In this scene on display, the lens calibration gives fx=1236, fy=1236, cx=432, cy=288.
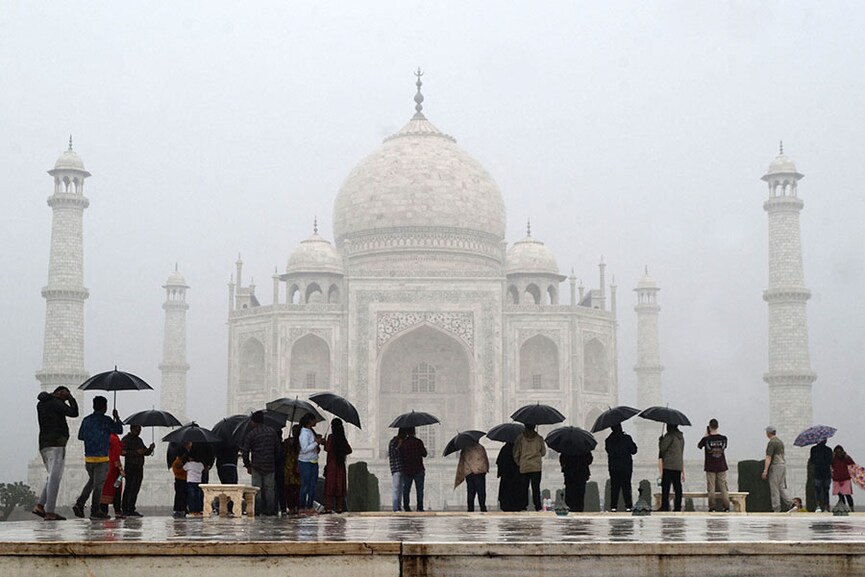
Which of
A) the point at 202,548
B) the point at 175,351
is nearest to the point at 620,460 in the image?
the point at 202,548

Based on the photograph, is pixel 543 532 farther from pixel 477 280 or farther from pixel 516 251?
pixel 516 251

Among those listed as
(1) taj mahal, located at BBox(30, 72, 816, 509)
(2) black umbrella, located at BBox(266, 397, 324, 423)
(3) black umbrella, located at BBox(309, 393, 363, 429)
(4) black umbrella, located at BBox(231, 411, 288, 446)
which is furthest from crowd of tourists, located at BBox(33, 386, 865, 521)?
(1) taj mahal, located at BBox(30, 72, 816, 509)

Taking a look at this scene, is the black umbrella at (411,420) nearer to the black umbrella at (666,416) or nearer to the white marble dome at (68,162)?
the black umbrella at (666,416)

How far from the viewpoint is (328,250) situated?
3756 centimetres

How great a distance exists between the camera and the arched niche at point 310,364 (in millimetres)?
34344

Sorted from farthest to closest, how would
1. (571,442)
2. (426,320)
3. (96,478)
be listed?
(426,320), (571,442), (96,478)

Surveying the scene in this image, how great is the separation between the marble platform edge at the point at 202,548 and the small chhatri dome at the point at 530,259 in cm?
3270

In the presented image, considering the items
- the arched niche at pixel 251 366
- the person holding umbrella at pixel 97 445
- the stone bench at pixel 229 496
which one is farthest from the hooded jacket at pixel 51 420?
the arched niche at pixel 251 366

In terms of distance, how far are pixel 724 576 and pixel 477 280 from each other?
29.0 metres

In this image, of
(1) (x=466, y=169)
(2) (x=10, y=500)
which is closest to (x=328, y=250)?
(1) (x=466, y=169)

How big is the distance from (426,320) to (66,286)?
9556 millimetres

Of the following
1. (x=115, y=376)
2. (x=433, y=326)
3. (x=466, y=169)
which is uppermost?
(x=466, y=169)

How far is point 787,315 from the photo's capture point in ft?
107

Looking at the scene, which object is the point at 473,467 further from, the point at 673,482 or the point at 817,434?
the point at 817,434
